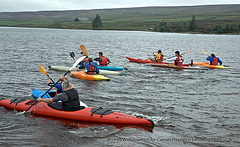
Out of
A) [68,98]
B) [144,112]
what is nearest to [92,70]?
[144,112]

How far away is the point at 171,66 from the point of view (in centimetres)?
2355

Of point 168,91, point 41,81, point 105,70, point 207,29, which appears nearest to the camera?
point 168,91

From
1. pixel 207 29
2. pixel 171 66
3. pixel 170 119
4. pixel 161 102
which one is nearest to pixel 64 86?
pixel 170 119

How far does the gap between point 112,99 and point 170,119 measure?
144 inches

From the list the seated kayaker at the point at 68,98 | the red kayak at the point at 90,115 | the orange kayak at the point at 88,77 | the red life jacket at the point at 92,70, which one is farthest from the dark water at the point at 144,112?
the red life jacket at the point at 92,70

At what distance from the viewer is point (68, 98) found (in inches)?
374

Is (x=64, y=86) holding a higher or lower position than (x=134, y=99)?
higher

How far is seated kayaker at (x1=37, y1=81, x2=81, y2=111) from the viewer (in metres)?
9.38

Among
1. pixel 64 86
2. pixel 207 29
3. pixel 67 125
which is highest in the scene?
pixel 207 29

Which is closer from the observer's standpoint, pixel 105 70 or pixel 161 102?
pixel 161 102

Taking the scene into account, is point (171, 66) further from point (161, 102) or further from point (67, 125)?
point (67, 125)

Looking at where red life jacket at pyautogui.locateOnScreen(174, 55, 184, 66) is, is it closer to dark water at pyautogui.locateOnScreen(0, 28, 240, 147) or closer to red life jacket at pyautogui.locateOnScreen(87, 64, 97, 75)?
dark water at pyautogui.locateOnScreen(0, 28, 240, 147)

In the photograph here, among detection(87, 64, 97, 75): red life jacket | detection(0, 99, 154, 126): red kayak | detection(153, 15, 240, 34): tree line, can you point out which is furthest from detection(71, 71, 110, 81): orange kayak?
detection(153, 15, 240, 34): tree line

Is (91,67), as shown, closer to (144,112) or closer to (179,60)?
(144,112)
